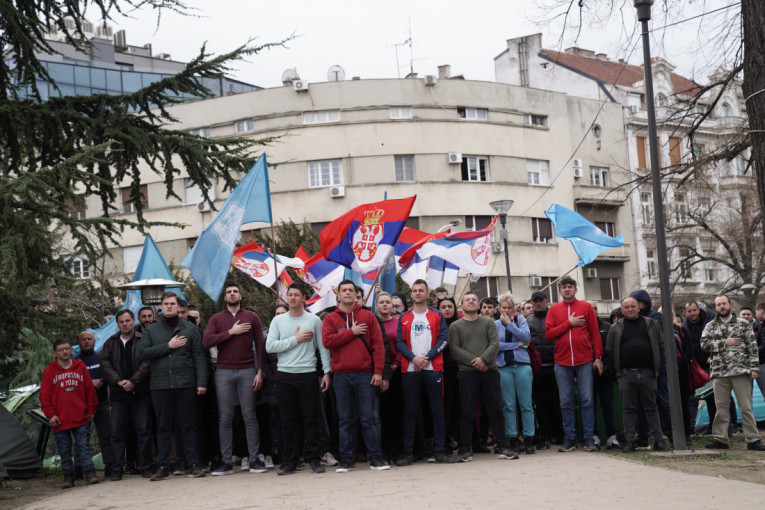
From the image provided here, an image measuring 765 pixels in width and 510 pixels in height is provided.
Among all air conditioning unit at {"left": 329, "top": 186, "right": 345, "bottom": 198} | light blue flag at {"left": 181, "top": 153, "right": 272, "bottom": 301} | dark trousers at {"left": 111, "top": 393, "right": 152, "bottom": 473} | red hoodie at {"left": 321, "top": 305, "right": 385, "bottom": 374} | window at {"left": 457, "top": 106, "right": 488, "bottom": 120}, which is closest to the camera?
red hoodie at {"left": 321, "top": 305, "right": 385, "bottom": 374}

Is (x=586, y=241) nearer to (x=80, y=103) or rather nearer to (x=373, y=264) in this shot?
(x=373, y=264)

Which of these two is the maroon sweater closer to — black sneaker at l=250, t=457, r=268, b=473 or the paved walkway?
black sneaker at l=250, t=457, r=268, b=473

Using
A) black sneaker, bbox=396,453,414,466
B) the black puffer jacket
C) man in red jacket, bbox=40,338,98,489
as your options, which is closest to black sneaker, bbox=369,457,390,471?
black sneaker, bbox=396,453,414,466

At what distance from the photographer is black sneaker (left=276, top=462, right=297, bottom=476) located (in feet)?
34.3

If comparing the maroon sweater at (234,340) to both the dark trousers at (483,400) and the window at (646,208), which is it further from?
the window at (646,208)

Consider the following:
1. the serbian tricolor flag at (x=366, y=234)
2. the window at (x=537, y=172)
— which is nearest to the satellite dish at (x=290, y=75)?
the window at (x=537, y=172)

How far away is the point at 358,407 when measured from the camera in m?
10.6

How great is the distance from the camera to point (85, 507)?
9.06m

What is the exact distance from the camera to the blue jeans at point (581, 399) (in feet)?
38.1

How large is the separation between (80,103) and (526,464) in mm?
A: 8469

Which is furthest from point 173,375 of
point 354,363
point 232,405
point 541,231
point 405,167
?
point 541,231

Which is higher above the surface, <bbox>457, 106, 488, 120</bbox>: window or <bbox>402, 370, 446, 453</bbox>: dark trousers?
<bbox>457, 106, 488, 120</bbox>: window

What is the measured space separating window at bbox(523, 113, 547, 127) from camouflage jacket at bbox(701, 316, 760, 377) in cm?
3499

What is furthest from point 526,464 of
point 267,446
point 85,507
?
point 85,507
